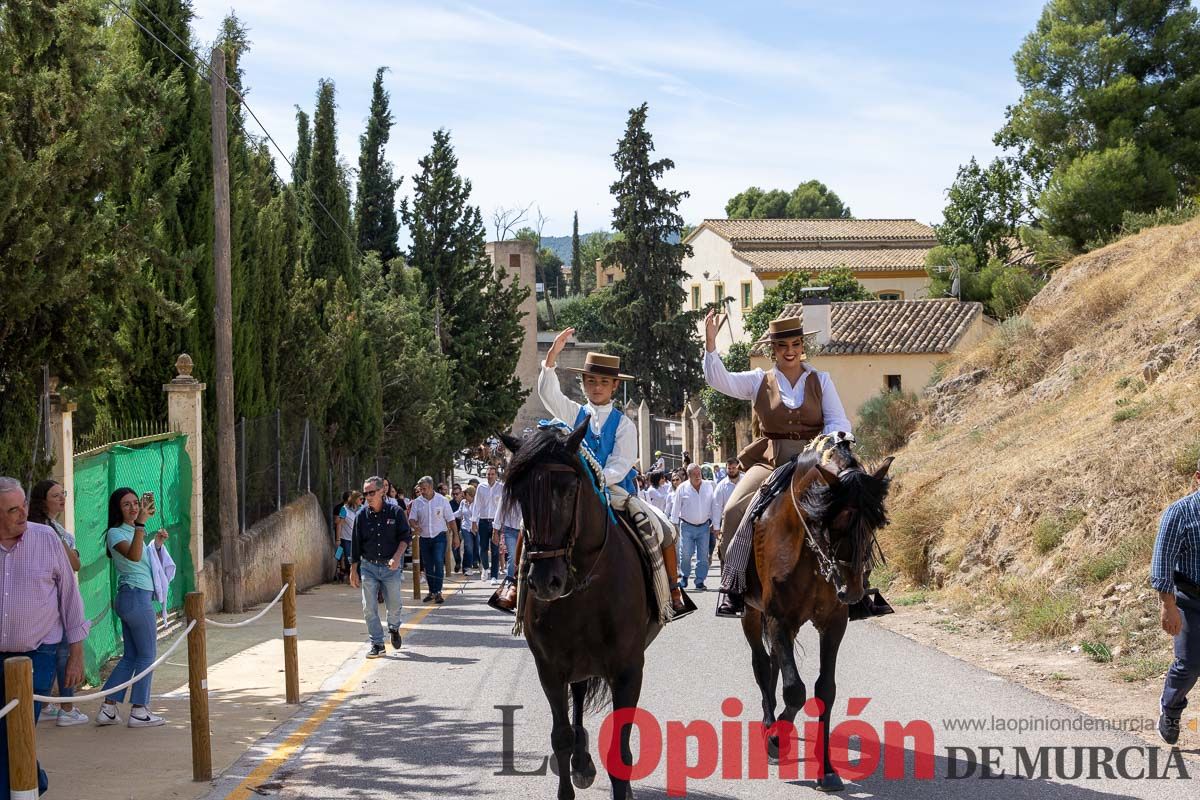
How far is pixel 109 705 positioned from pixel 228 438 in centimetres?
788

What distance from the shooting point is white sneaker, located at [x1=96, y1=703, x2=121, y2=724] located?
10.8 m

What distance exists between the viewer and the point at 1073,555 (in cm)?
1466

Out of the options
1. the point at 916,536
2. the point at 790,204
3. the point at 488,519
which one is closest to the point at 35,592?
the point at 916,536

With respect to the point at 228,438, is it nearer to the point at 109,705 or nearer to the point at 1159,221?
the point at 109,705

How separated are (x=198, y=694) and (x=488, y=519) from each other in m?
18.9

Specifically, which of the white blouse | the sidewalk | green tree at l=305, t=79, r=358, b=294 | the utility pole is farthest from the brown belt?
green tree at l=305, t=79, r=358, b=294

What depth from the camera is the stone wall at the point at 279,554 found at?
18781 millimetres

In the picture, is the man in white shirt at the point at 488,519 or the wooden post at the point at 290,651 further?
the man in white shirt at the point at 488,519

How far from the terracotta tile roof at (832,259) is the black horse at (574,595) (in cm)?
6367

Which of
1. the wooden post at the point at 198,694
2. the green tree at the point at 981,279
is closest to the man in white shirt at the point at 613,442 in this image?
the wooden post at the point at 198,694

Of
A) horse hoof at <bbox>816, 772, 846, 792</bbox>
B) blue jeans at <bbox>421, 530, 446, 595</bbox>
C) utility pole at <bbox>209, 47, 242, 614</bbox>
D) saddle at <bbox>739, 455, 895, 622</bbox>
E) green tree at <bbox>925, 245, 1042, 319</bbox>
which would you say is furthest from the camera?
green tree at <bbox>925, 245, 1042, 319</bbox>

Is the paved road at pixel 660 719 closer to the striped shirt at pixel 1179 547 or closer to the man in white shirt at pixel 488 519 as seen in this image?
the striped shirt at pixel 1179 547

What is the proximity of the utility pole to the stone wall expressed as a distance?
0.85m

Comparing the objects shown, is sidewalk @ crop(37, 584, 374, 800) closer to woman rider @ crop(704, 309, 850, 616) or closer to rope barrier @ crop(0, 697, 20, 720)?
rope barrier @ crop(0, 697, 20, 720)
